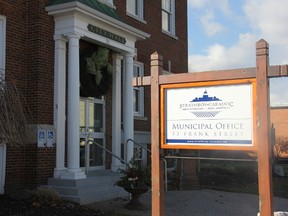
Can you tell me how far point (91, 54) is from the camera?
11.8 meters

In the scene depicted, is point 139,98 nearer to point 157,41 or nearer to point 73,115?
point 157,41

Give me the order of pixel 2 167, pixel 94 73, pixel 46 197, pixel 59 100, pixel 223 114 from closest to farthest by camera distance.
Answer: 1. pixel 223 114
2. pixel 46 197
3. pixel 2 167
4. pixel 59 100
5. pixel 94 73

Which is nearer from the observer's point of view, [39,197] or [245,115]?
[245,115]

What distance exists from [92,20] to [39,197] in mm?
4506

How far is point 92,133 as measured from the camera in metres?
12.3

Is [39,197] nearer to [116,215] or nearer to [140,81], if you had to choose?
[116,215]

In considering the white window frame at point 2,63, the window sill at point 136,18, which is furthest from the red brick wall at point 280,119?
the white window frame at point 2,63

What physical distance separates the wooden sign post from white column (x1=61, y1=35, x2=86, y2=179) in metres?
4.62

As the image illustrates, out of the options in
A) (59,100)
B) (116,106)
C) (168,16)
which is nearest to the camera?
(59,100)

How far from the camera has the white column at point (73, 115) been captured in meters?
9.99

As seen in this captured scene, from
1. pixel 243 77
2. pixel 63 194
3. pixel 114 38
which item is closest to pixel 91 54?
pixel 114 38

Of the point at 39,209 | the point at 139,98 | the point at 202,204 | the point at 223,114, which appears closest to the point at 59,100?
the point at 39,209

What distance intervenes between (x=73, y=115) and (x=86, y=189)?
1.73 metres

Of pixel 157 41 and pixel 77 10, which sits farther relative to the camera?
pixel 157 41
